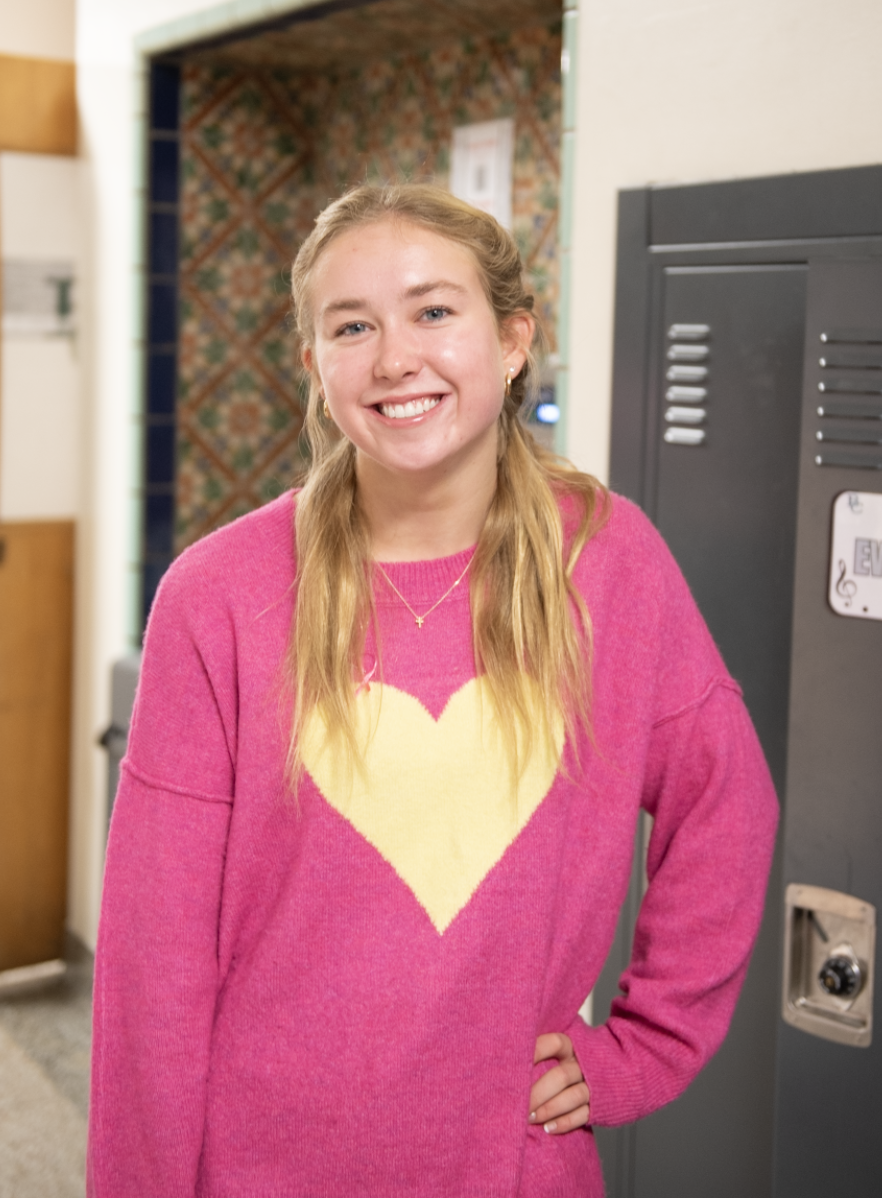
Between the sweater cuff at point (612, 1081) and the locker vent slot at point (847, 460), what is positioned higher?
the locker vent slot at point (847, 460)

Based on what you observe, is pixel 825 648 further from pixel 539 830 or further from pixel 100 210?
pixel 100 210

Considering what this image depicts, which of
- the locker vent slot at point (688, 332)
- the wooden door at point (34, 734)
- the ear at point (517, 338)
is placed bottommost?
the wooden door at point (34, 734)

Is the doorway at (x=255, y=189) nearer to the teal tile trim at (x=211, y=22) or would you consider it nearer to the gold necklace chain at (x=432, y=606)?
the teal tile trim at (x=211, y=22)

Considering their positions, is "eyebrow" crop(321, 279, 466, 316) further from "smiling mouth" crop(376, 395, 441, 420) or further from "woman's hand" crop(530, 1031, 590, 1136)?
"woman's hand" crop(530, 1031, 590, 1136)

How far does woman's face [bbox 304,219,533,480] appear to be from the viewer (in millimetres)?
1352

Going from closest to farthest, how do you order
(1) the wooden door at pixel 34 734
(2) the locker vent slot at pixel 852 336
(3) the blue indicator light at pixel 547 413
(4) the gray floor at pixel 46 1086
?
1. (2) the locker vent slot at pixel 852 336
2. (3) the blue indicator light at pixel 547 413
3. (4) the gray floor at pixel 46 1086
4. (1) the wooden door at pixel 34 734

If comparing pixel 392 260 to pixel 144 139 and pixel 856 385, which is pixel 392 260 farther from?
pixel 144 139

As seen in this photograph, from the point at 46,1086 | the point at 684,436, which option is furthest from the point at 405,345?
the point at 46,1086

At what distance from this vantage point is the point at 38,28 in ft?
11.2

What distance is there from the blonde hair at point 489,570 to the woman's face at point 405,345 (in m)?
0.03

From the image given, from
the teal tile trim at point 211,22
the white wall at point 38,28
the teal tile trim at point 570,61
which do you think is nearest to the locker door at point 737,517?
the teal tile trim at point 570,61

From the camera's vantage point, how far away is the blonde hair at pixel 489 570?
139 cm

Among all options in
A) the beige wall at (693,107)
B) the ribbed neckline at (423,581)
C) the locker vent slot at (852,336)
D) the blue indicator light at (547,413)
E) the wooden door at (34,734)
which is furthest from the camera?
the wooden door at (34,734)

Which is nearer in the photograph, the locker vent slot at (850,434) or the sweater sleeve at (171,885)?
the sweater sleeve at (171,885)
